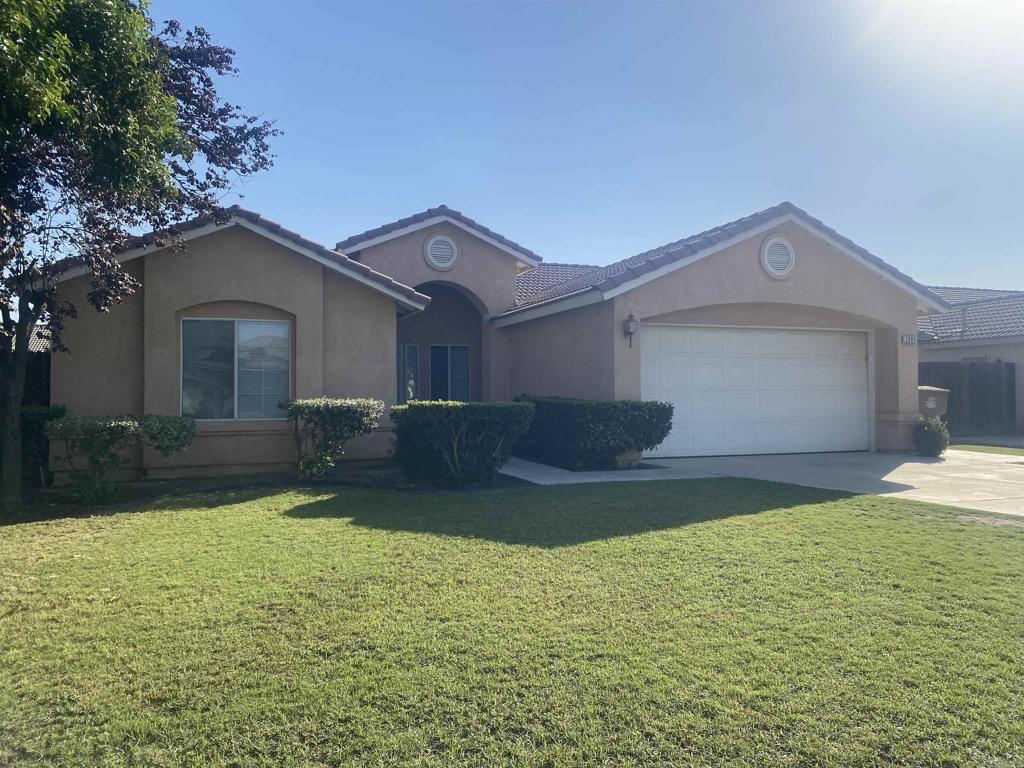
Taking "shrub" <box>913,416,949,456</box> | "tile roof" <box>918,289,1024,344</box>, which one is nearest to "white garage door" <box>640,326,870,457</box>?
"shrub" <box>913,416,949,456</box>

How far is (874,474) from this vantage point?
11977 mm

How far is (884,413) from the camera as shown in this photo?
15.4 meters

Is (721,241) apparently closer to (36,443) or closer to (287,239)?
(287,239)

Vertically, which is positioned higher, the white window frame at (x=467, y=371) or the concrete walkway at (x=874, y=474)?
the white window frame at (x=467, y=371)

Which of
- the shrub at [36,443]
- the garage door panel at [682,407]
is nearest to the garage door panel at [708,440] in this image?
the garage door panel at [682,407]

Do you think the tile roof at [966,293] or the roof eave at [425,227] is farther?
the tile roof at [966,293]

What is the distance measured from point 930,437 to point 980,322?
1145 centimetres

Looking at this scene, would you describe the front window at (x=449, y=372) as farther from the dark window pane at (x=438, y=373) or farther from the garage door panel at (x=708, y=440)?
the garage door panel at (x=708, y=440)

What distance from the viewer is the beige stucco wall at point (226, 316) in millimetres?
11023

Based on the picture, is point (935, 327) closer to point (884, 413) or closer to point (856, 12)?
→ point (884, 413)

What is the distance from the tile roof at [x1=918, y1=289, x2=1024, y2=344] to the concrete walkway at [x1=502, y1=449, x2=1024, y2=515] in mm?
8683

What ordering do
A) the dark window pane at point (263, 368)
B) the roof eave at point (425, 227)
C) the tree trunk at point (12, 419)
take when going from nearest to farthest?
the tree trunk at point (12, 419) → the dark window pane at point (263, 368) → the roof eave at point (425, 227)

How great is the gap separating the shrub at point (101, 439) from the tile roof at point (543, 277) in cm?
1053

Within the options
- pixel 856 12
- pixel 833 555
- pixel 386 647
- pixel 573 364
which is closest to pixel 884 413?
pixel 573 364
